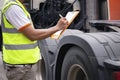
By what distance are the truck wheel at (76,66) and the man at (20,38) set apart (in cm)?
52

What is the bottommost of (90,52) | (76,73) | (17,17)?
(76,73)

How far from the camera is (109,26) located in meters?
5.41

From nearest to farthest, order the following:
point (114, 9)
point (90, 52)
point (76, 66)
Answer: point (90, 52) < point (76, 66) < point (114, 9)

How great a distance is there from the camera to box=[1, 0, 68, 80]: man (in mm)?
4125

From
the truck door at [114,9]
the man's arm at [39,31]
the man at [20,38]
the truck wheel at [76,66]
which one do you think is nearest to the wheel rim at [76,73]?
the truck wheel at [76,66]

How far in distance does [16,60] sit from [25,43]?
0.19 meters

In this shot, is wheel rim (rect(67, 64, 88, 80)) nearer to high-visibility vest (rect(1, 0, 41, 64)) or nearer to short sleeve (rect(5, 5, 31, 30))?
high-visibility vest (rect(1, 0, 41, 64))

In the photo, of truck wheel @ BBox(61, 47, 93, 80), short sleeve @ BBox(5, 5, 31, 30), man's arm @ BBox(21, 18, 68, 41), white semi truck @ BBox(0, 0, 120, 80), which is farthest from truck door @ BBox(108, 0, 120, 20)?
short sleeve @ BBox(5, 5, 31, 30)

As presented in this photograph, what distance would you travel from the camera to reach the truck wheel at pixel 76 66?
4.55m

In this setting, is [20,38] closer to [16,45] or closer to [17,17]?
[16,45]

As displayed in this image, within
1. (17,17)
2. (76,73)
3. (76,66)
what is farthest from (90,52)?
(17,17)

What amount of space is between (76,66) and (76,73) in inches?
5.3

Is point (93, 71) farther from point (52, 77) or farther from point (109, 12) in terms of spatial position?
point (109, 12)

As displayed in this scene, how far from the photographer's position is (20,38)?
13.8 feet
